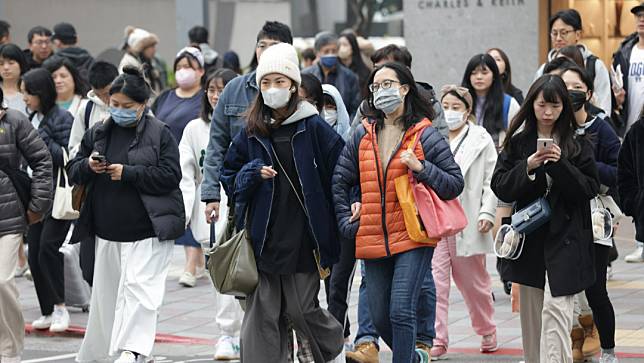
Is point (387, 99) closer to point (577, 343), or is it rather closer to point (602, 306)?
point (602, 306)

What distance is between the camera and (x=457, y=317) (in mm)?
11500

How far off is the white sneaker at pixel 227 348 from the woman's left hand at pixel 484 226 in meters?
1.98

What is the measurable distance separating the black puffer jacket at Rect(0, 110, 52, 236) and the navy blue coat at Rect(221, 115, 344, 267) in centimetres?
186

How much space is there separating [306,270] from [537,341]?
148 cm

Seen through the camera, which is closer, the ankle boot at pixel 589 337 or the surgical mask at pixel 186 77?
the ankle boot at pixel 589 337

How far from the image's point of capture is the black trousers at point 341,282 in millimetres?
9367

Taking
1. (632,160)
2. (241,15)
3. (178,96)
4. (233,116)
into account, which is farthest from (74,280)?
(241,15)

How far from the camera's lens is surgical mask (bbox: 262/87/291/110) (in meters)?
8.20

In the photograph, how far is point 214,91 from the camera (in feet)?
36.2

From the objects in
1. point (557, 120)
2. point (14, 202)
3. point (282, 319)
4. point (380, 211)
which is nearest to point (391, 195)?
point (380, 211)

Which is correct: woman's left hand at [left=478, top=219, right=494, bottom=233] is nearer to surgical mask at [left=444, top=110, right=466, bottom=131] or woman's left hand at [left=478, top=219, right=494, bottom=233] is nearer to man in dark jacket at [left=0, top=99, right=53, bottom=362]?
surgical mask at [left=444, top=110, right=466, bottom=131]

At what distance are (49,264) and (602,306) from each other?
4.97 m

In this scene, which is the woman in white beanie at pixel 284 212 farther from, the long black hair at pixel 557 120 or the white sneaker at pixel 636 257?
the white sneaker at pixel 636 257

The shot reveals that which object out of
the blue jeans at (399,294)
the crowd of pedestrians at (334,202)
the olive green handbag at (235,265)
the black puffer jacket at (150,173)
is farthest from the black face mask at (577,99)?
the black puffer jacket at (150,173)
